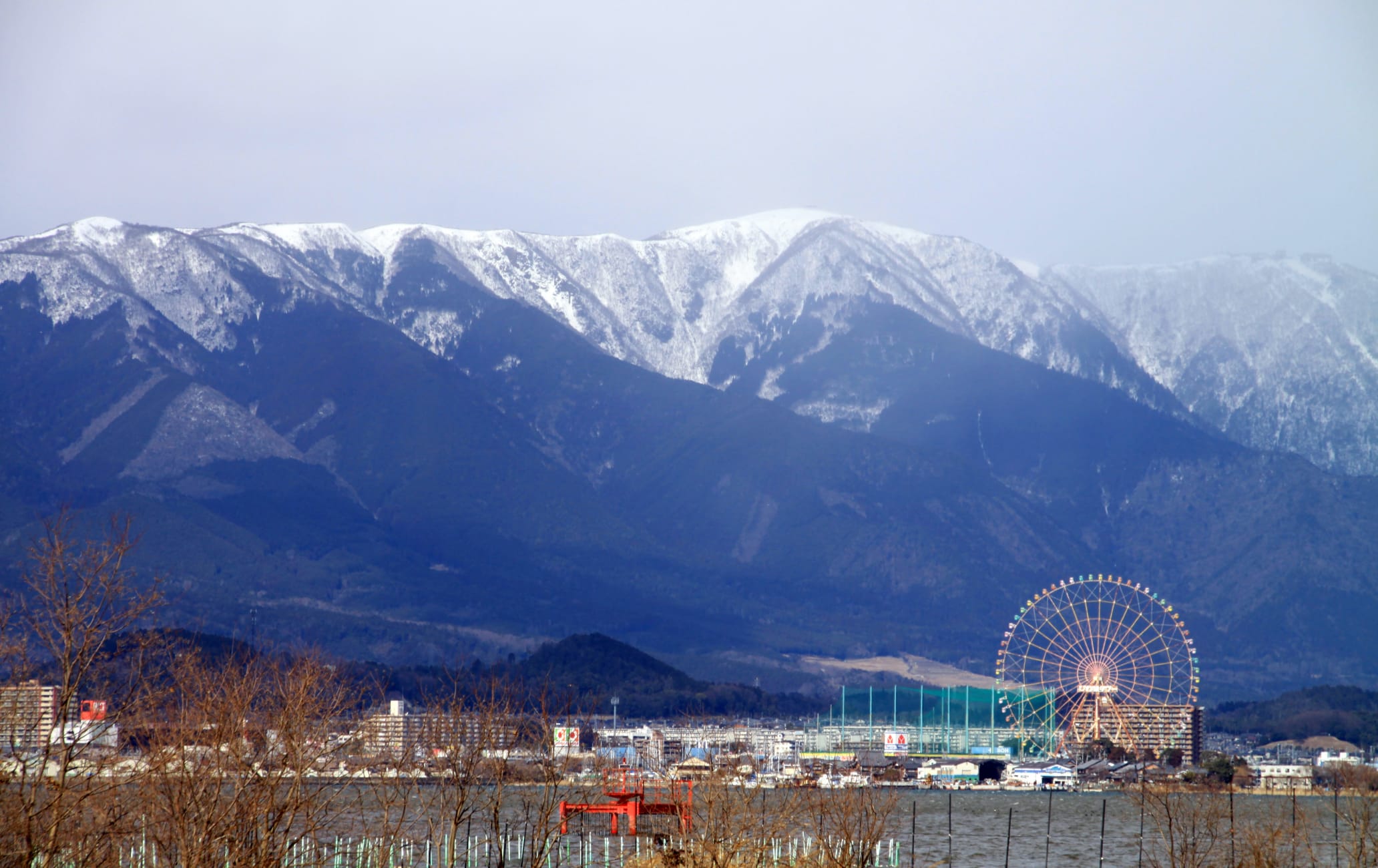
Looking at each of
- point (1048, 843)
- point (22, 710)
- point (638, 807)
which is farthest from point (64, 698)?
point (1048, 843)

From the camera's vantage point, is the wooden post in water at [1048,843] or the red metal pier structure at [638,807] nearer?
the red metal pier structure at [638,807]

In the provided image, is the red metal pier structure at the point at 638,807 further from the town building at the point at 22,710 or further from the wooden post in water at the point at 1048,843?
the wooden post in water at the point at 1048,843

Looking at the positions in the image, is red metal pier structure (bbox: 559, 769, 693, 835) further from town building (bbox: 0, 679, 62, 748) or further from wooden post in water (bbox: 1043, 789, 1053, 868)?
wooden post in water (bbox: 1043, 789, 1053, 868)

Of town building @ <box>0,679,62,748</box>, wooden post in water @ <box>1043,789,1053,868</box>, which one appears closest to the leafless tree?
town building @ <box>0,679,62,748</box>

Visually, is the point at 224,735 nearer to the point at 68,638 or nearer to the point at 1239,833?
the point at 68,638

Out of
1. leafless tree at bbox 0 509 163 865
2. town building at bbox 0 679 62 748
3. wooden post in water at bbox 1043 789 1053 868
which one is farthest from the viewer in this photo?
wooden post in water at bbox 1043 789 1053 868

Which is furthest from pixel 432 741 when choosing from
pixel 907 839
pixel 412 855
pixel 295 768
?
pixel 295 768

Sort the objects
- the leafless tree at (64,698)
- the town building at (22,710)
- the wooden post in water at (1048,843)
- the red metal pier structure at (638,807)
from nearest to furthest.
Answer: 1. the leafless tree at (64,698)
2. the town building at (22,710)
3. the red metal pier structure at (638,807)
4. the wooden post in water at (1048,843)

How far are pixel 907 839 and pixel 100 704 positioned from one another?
83.2 meters

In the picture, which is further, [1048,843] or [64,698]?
[1048,843]

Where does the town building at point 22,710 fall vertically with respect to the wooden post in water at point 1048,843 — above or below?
above

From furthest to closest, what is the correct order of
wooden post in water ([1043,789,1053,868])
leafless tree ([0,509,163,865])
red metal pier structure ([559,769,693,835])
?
wooden post in water ([1043,789,1053,868]), red metal pier structure ([559,769,693,835]), leafless tree ([0,509,163,865])

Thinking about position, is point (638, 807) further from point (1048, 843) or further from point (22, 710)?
point (22, 710)

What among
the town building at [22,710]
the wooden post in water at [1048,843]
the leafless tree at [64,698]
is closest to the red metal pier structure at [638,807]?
the leafless tree at [64,698]
